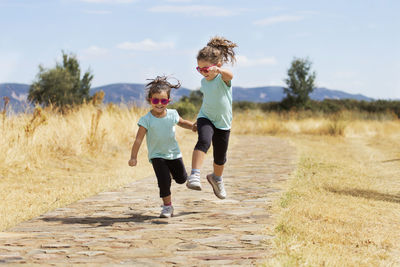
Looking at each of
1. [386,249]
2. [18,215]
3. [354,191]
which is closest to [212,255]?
[386,249]

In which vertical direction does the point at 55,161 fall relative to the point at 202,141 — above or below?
below

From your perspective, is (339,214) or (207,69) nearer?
(207,69)

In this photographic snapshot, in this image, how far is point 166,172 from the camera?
488 cm

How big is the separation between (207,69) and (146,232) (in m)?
1.70

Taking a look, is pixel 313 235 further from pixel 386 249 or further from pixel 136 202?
pixel 136 202

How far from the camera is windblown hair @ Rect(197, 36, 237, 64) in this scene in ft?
16.3

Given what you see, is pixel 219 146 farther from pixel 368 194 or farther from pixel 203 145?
pixel 368 194

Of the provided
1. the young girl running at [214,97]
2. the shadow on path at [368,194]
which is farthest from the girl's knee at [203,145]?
the shadow on path at [368,194]

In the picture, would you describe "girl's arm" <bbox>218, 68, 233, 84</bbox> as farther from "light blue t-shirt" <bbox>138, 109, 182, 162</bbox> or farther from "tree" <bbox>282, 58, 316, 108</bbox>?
"tree" <bbox>282, 58, 316, 108</bbox>

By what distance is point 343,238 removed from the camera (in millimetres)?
4230

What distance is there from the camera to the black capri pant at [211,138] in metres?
4.89

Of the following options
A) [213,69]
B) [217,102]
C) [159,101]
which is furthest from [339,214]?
[159,101]

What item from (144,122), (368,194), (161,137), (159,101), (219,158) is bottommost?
(368,194)

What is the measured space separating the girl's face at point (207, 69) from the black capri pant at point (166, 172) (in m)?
0.89
